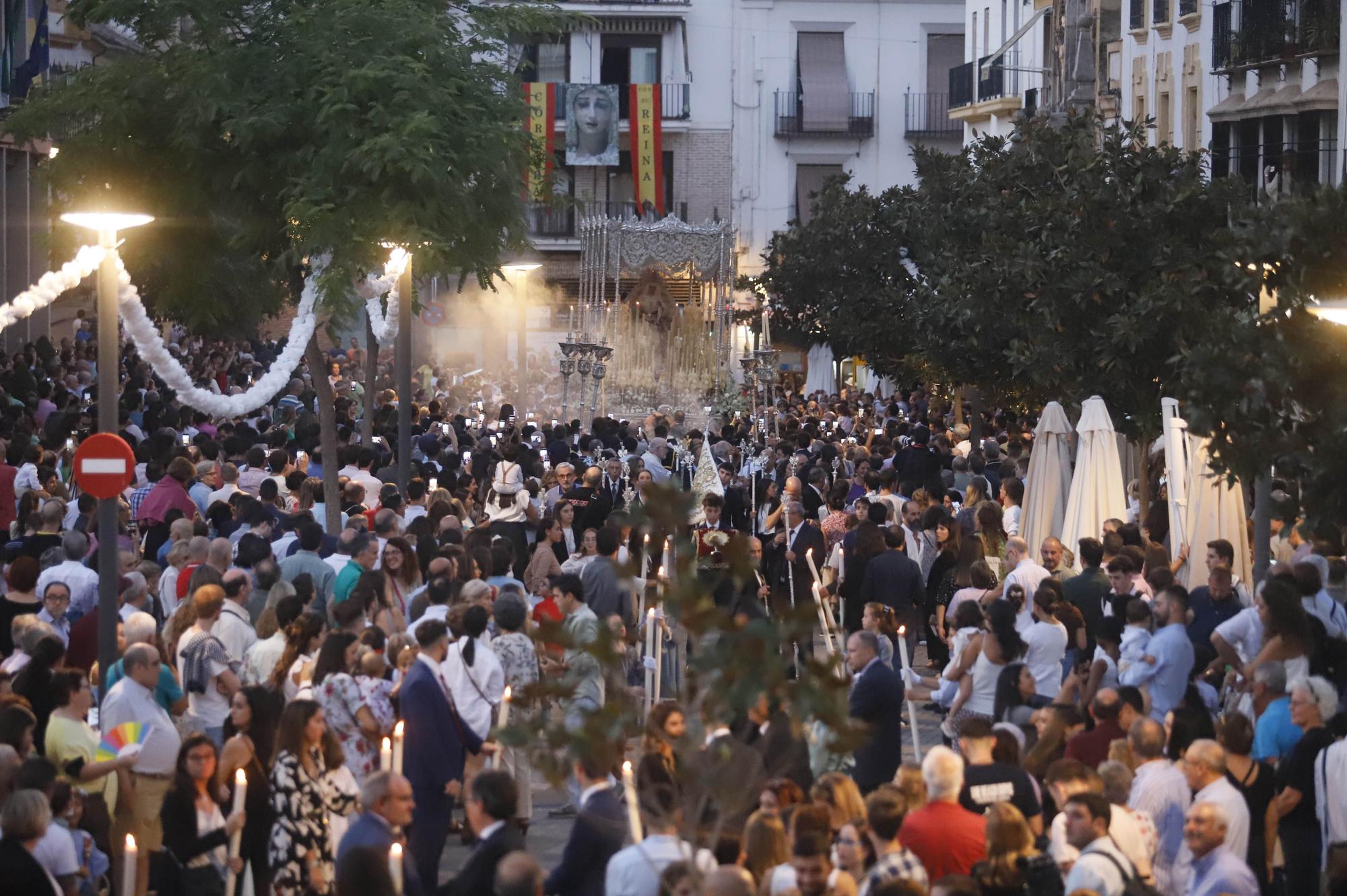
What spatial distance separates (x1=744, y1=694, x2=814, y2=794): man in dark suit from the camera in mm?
8289

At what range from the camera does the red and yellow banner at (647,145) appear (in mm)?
47125

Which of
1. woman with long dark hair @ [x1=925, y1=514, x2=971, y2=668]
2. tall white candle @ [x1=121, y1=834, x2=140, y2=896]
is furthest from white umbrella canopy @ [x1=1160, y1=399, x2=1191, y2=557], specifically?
tall white candle @ [x1=121, y1=834, x2=140, y2=896]

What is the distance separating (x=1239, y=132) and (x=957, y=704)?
681 inches

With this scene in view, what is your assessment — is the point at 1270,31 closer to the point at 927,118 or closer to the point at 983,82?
the point at 983,82

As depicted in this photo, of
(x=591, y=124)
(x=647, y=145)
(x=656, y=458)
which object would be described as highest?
(x=591, y=124)

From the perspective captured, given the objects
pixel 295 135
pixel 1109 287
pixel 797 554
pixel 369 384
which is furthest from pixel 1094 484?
pixel 369 384

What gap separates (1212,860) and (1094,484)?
7991 millimetres

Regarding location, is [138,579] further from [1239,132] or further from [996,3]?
[996,3]

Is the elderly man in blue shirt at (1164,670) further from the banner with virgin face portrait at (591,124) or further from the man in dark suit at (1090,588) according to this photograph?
the banner with virgin face portrait at (591,124)

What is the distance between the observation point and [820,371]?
42.5 m

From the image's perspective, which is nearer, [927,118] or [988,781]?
[988,781]

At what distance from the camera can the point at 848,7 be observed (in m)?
48.7

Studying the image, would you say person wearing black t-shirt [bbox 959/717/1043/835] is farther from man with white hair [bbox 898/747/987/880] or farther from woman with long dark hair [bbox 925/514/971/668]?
woman with long dark hair [bbox 925/514/971/668]

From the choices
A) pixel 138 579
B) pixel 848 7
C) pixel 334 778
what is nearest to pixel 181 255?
pixel 138 579
